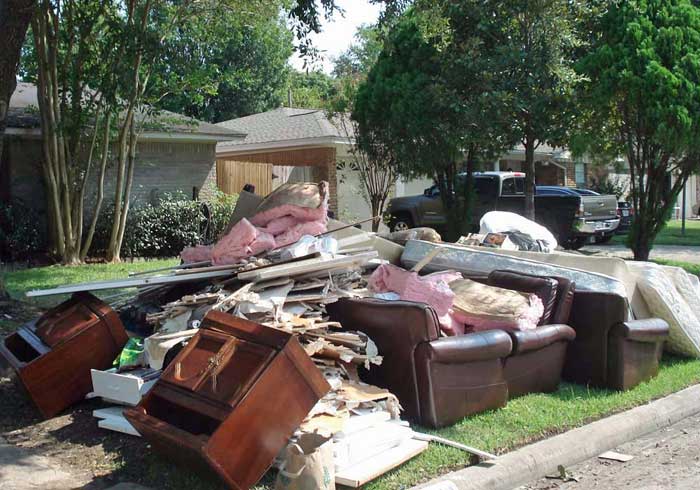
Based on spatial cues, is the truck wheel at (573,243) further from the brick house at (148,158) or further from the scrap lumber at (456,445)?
the scrap lumber at (456,445)

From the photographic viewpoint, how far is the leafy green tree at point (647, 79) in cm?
1266

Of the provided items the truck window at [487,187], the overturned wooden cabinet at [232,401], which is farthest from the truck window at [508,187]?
the overturned wooden cabinet at [232,401]

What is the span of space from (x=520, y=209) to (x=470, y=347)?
47.1ft

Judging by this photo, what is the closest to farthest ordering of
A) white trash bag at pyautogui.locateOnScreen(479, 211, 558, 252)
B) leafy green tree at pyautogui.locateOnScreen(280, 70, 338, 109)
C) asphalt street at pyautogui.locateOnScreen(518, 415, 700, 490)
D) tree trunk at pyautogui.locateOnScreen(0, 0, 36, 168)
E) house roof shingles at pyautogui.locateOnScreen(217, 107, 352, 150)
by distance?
asphalt street at pyautogui.locateOnScreen(518, 415, 700, 490)
tree trunk at pyautogui.locateOnScreen(0, 0, 36, 168)
white trash bag at pyautogui.locateOnScreen(479, 211, 558, 252)
house roof shingles at pyautogui.locateOnScreen(217, 107, 352, 150)
leafy green tree at pyautogui.locateOnScreen(280, 70, 338, 109)

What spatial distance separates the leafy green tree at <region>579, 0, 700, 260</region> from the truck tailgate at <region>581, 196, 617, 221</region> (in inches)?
224

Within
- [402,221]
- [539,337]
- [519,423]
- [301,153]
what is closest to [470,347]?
[519,423]

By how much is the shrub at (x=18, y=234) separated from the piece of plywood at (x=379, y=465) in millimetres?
11923

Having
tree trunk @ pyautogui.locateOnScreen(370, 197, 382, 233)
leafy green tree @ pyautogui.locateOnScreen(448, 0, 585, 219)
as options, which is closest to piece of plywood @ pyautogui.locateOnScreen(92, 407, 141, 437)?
leafy green tree @ pyautogui.locateOnScreen(448, 0, 585, 219)

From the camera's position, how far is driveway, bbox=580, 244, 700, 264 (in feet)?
61.2

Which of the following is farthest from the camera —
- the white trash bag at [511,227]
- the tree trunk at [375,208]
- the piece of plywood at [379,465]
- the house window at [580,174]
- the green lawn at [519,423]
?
the house window at [580,174]

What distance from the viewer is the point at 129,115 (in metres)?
14.4

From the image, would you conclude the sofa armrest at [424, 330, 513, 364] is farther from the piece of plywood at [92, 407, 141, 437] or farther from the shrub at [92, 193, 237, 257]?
the shrub at [92, 193, 237, 257]

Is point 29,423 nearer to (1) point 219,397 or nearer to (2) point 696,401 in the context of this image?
(1) point 219,397

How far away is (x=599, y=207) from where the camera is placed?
20.4 metres
